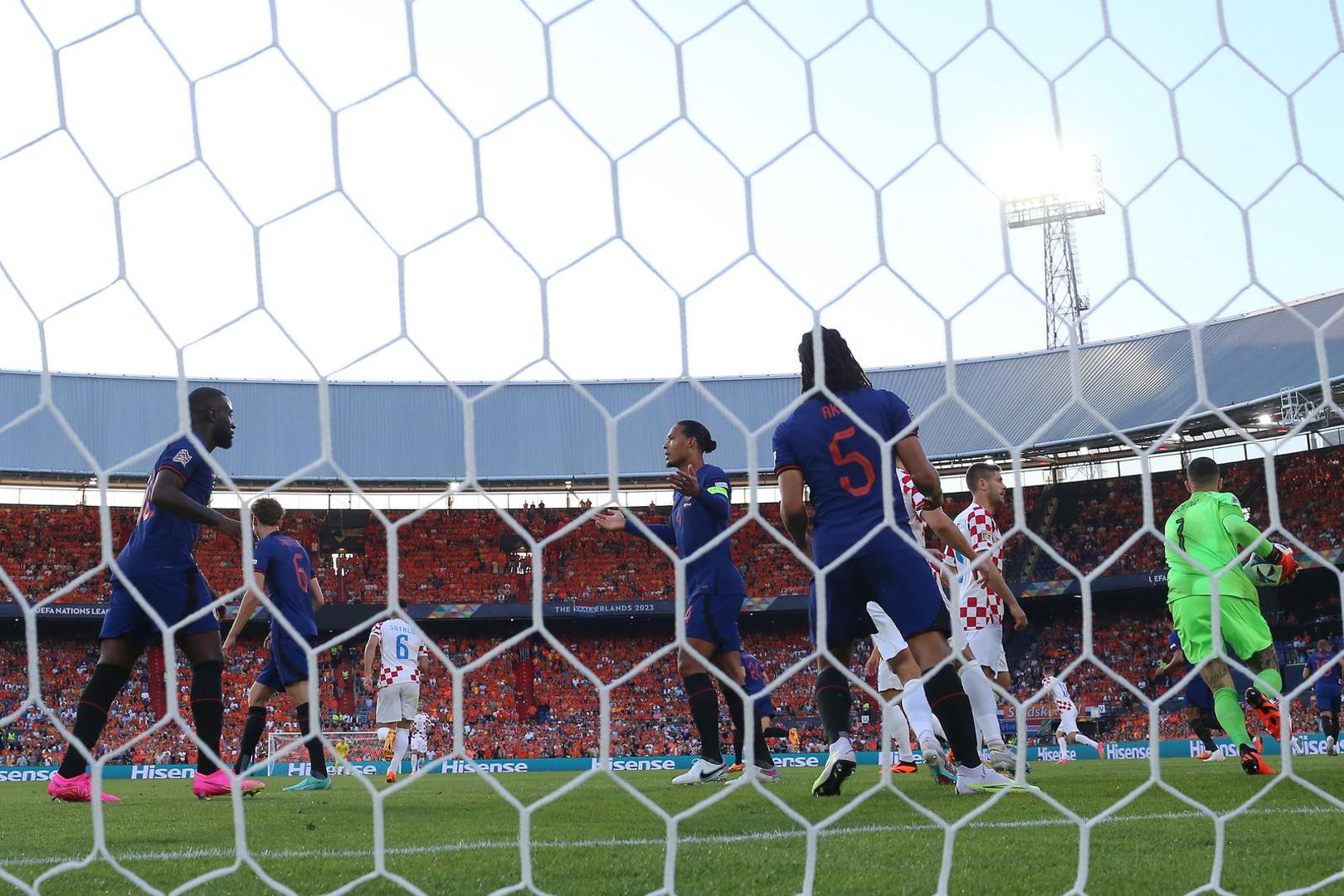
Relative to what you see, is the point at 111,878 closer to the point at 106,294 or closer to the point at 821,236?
the point at 106,294

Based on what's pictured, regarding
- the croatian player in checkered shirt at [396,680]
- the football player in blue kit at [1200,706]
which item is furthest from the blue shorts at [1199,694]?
the croatian player in checkered shirt at [396,680]

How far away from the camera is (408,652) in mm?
8992

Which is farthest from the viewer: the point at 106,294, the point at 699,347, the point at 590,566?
the point at 590,566

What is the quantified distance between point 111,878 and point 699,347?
1752 millimetres

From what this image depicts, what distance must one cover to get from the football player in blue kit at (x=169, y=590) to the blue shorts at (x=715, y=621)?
218 centimetres

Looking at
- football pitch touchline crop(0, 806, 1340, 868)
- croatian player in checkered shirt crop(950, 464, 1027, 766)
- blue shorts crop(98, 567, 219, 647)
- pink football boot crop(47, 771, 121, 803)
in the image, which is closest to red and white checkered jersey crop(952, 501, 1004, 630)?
croatian player in checkered shirt crop(950, 464, 1027, 766)

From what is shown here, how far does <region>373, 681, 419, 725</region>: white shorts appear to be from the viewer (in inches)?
348

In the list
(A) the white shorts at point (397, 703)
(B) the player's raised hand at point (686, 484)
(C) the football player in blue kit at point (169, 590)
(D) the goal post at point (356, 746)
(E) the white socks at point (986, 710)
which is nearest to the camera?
→ (B) the player's raised hand at point (686, 484)

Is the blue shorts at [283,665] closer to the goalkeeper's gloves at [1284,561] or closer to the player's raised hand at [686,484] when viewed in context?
the player's raised hand at [686,484]

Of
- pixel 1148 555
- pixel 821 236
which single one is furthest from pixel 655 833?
pixel 1148 555

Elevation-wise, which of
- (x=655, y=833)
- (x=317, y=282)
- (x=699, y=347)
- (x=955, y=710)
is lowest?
(x=655, y=833)

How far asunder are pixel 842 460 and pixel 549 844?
1.53m

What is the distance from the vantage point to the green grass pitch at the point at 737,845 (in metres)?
2.36

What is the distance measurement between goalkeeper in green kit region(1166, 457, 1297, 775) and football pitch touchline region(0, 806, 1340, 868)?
6.08 feet
